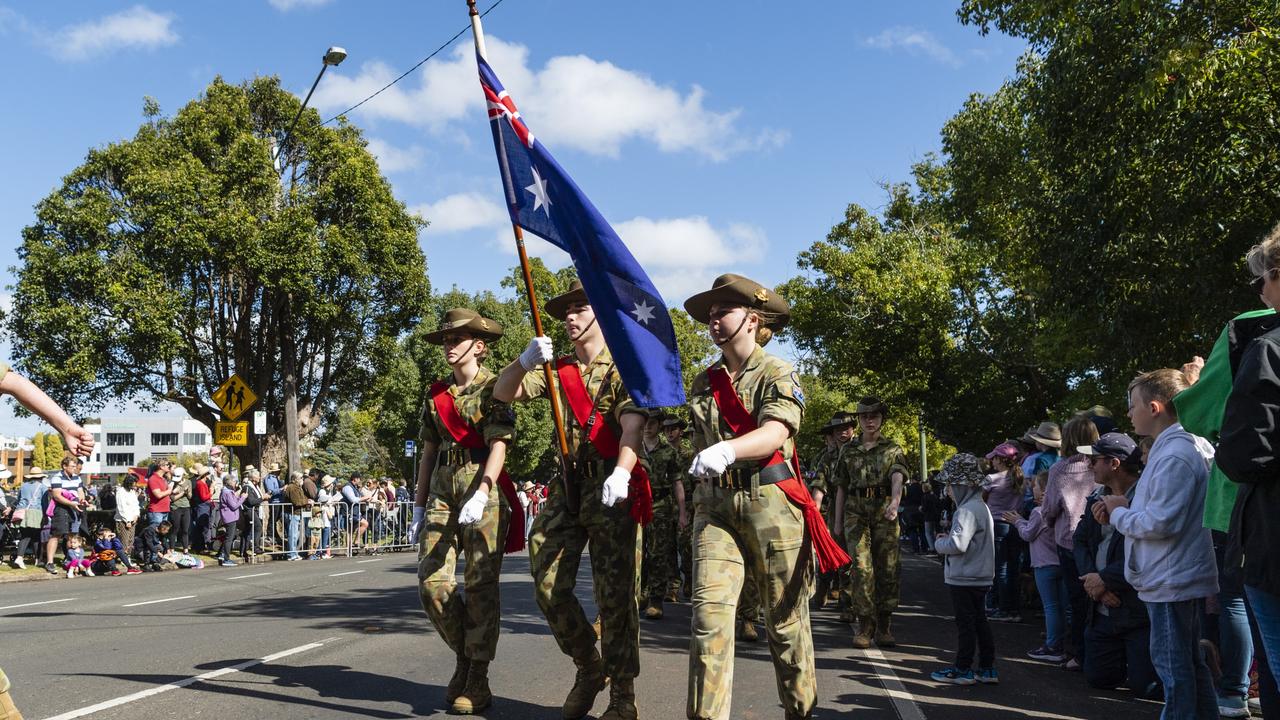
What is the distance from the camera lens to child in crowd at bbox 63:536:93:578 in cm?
1638

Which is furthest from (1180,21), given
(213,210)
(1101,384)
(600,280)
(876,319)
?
(213,210)

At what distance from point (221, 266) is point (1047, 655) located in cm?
2507

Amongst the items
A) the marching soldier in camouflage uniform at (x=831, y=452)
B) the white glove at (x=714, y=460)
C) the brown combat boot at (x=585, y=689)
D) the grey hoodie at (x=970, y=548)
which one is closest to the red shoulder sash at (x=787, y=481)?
the white glove at (x=714, y=460)

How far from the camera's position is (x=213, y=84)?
2978 cm

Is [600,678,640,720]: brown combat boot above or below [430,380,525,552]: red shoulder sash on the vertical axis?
below

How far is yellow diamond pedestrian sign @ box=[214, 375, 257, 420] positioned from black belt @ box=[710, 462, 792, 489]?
1649 centimetres

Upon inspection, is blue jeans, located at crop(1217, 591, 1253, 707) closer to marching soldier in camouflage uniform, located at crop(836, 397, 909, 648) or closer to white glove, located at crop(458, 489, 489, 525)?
marching soldier in camouflage uniform, located at crop(836, 397, 909, 648)

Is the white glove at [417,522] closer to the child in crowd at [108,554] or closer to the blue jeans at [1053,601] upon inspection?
the blue jeans at [1053,601]

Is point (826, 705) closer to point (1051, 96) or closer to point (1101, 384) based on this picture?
point (1051, 96)

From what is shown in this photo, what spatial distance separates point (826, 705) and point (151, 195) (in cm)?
2592

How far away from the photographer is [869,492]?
9117 mm

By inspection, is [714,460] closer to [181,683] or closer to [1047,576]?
[181,683]

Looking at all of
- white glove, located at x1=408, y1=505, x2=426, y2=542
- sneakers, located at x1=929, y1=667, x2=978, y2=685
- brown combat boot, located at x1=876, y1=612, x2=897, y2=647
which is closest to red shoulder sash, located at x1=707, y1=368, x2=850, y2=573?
white glove, located at x1=408, y1=505, x2=426, y2=542

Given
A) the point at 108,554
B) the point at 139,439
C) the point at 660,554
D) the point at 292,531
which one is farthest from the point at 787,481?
the point at 139,439
